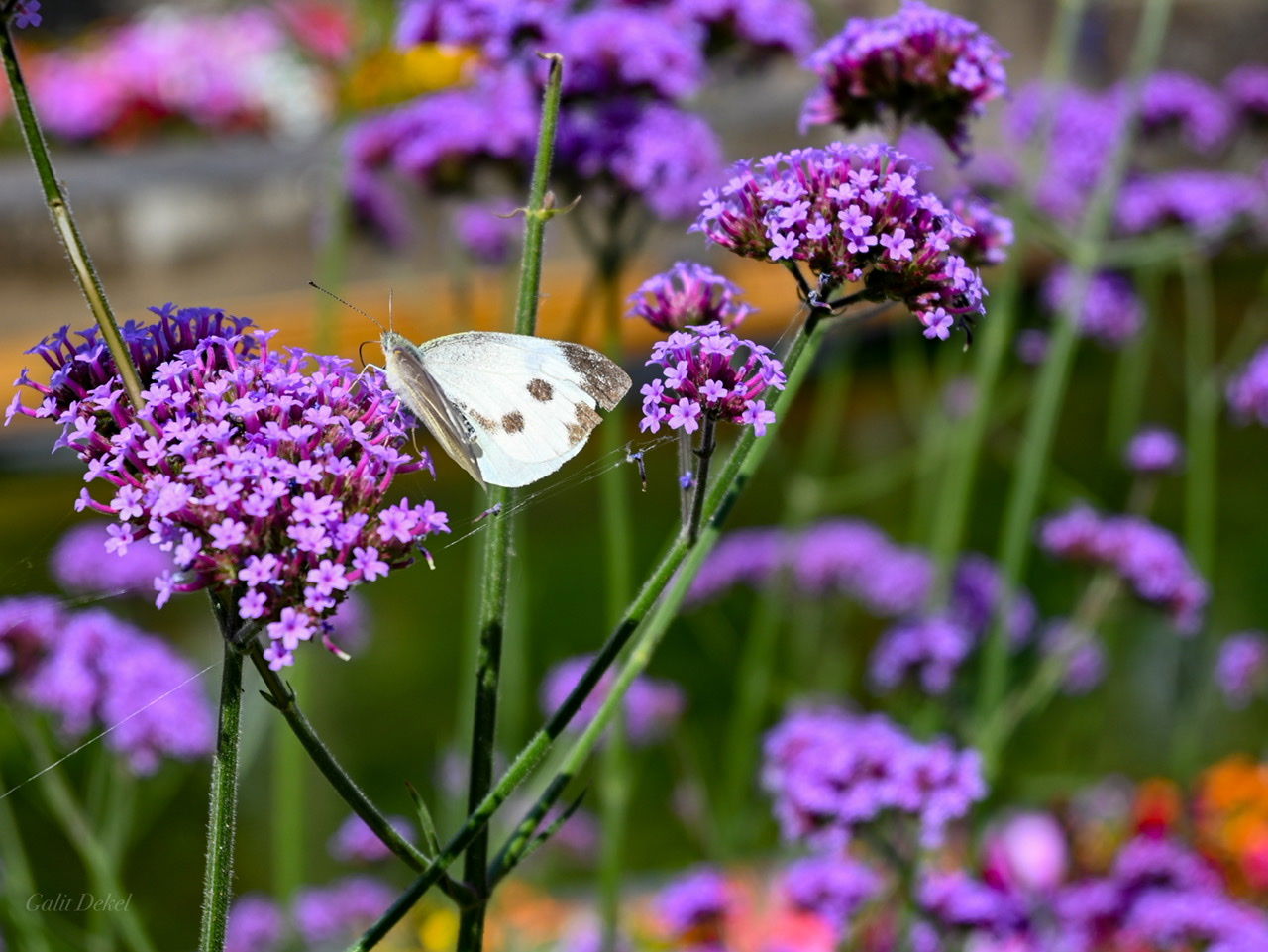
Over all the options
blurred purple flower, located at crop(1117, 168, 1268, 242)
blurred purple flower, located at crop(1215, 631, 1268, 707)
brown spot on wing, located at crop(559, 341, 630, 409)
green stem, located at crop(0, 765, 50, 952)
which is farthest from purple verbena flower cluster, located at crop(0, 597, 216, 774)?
blurred purple flower, located at crop(1215, 631, 1268, 707)

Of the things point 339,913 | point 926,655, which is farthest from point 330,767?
point 339,913

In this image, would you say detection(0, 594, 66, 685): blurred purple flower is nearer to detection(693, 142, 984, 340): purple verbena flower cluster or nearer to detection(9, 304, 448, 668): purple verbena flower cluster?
detection(9, 304, 448, 668): purple verbena flower cluster

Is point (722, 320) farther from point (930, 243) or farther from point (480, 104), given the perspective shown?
point (480, 104)

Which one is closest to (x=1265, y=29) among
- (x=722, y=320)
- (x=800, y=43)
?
(x=800, y=43)

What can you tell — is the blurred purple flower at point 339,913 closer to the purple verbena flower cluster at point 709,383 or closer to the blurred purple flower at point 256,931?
the blurred purple flower at point 256,931

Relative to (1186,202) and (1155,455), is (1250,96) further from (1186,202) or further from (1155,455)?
(1155,455)

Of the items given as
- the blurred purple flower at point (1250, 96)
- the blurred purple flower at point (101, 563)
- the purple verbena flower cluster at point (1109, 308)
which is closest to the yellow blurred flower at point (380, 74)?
the blurred purple flower at point (101, 563)
